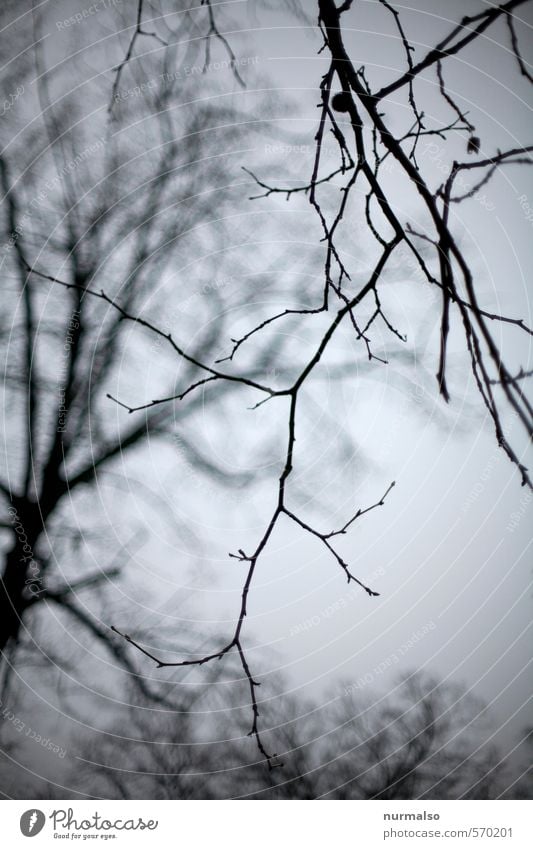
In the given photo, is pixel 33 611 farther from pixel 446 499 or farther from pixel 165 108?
pixel 165 108

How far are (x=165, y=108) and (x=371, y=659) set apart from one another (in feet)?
2.69

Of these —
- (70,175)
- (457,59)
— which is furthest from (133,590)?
(457,59)

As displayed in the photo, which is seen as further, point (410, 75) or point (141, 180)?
point (141, 180)

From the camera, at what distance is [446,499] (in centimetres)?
85

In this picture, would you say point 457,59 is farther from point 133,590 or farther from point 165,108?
point 133,590

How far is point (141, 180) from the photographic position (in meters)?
0.90

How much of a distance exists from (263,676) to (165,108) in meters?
0.81
